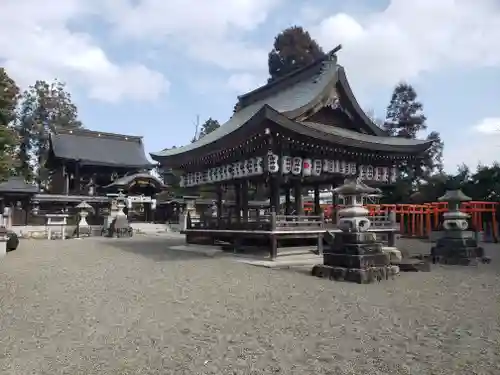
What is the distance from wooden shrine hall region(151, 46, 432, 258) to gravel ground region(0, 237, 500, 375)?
4.12m

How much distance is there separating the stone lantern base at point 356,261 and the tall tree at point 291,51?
33.3m

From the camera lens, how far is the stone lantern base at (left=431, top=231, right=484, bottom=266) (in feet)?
45.9

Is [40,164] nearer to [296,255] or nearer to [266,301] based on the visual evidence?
[296,255]

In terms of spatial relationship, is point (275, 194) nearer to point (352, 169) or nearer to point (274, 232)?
point (274, 232)

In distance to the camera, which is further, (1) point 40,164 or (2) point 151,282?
(1) point 40,164

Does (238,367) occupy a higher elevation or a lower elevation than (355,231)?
lower

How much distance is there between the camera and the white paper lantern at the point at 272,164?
46.0ft

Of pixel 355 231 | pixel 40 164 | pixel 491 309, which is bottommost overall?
pixel 491 309

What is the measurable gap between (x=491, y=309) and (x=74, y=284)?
870 centimetres

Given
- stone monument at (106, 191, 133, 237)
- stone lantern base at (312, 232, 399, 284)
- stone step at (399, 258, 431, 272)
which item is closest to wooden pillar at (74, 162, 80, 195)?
stone monument at (106, 191, 133, 237)

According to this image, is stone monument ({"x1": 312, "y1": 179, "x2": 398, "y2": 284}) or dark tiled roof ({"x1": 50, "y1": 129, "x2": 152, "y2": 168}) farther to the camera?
dark tiled roof ({"x1": 50, "y1": 129, "x2": 152, "y2": 168})

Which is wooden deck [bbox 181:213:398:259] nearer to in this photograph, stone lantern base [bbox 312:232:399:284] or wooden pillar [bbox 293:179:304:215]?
wooden pillar [bbox 293:179:304:215]

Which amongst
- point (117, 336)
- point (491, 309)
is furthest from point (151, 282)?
point (491, 309)

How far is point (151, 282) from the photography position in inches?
392
